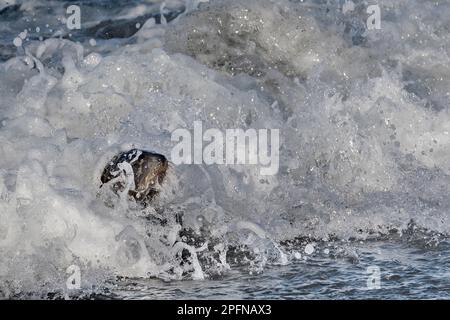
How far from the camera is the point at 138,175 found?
607 centimetres

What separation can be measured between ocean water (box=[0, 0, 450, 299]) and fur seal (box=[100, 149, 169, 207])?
8 centimetres

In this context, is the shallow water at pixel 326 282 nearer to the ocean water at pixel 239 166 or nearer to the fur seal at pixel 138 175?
the ocean water at pixel 239 166

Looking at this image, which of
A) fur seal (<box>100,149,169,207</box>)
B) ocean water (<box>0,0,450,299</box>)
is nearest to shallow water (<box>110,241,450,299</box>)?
ocean water (<box>0,0,450,299</box>)

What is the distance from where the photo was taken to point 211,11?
381 inches

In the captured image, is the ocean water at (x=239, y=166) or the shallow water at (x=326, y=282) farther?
the ocean water at (x=239, y=166)

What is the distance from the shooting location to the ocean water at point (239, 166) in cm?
544

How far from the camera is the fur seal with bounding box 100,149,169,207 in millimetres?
6051

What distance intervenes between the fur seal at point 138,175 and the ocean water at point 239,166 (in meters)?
0.08

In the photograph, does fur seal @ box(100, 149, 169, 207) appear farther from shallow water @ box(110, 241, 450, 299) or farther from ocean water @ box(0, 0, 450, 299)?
shallow water @ box(110, 241, 450, 299)

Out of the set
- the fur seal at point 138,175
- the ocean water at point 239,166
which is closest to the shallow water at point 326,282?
the ocean water at point 239,166

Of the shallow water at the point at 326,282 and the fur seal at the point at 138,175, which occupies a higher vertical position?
the fur seal at the point at 138,175

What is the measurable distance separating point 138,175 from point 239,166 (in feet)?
2.85
